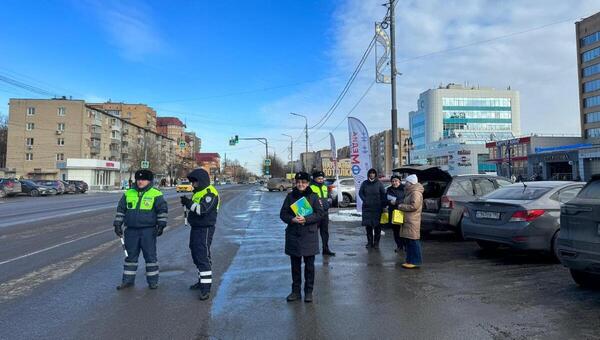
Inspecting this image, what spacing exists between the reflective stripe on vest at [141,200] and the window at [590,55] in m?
101

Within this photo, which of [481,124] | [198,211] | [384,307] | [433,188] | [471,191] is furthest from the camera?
[481,124]

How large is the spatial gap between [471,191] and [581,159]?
57284 millimetres

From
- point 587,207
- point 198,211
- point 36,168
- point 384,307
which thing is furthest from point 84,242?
point 36,168

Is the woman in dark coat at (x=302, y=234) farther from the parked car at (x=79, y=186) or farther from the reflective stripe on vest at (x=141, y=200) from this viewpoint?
the parked car at (x=79, y=186)

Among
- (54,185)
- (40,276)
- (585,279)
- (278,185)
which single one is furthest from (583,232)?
(54,185)

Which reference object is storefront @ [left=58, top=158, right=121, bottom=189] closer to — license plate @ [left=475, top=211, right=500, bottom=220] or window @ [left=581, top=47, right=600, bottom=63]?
license plate @ [left=475, top=211, right=500, bottom=220]

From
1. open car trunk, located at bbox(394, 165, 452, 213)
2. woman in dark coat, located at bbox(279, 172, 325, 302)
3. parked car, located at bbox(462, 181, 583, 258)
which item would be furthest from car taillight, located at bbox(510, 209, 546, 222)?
woman in dark coat, located at bbox(279, 172, 325, 302)

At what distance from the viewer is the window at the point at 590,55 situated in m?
86.1

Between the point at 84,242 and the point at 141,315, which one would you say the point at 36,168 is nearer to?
the point at 84,242

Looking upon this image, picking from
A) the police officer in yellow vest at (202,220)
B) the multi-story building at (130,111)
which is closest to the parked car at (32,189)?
the police officer in yellow vest at (202,220)

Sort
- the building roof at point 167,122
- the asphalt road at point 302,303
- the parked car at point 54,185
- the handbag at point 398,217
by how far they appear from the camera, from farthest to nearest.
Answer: the building roof at point 167,122 → the parked car at point 54,185 → the handbag at point 398,217 → the asphalt road at point 302,303

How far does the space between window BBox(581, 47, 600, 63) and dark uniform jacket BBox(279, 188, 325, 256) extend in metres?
99.9

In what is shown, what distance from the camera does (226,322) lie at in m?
4.96

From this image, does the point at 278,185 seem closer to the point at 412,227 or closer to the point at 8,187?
the point at 8,187
